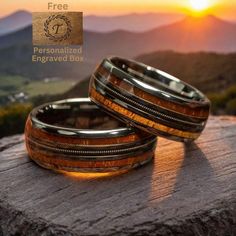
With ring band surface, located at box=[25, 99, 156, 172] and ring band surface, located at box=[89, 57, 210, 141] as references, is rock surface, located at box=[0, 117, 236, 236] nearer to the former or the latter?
ring band surface, located at box=[25, 99, 156, 172]

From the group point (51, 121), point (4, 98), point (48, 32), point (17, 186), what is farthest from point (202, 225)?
point (4, 98)

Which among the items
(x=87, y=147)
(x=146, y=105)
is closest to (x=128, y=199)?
(x=87, y=147)

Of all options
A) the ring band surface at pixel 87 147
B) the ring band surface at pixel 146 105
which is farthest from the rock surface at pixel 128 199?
the ring band surface at pixel 146 105

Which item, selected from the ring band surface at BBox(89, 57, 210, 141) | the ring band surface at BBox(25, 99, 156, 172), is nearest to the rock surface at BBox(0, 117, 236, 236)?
the ring band surface at BBox(25, 99, 156, 172)

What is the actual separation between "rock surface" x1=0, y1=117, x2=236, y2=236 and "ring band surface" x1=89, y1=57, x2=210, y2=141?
217mm

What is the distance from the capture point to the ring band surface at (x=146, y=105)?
2.44 metres

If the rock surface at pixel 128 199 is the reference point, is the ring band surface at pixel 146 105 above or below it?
above

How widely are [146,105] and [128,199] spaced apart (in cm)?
58

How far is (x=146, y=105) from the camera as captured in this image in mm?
2443

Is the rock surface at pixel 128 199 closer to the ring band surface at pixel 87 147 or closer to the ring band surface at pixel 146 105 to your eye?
the ring band surface at pixel 87 147

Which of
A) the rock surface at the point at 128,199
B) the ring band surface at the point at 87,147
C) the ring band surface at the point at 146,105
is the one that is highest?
the ring band surface at the point at 146,105

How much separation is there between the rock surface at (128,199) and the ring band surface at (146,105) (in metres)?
0.22

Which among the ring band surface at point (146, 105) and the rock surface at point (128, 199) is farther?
the ring band surface at point (146, 105)

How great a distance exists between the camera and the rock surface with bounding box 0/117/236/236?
6.30 feet
